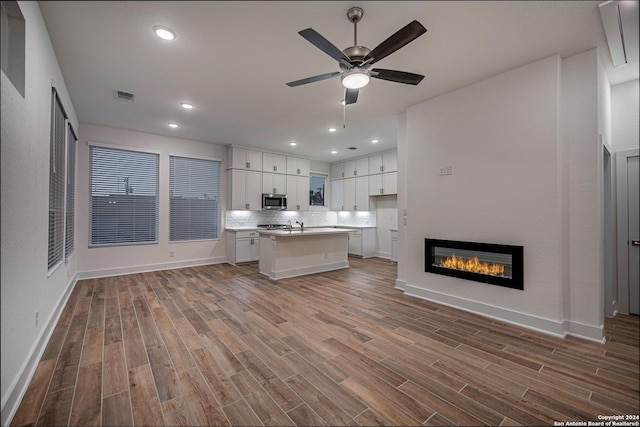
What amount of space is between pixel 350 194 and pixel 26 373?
7.31 meters

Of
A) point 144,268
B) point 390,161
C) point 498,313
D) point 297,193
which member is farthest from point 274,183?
point 498,313

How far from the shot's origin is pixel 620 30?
2.37 meters

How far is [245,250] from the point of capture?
6.52 meters

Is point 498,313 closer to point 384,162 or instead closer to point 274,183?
point 384,162

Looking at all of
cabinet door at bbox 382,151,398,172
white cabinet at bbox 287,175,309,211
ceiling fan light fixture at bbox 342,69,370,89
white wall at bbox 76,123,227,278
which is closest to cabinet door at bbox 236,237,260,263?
white wall at bbox 76,123,227,278

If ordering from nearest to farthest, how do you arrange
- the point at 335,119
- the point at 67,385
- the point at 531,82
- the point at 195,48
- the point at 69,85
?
the point at 67,385
the point at 195,48
the point at 531,82
the point at 69,85
the point at 335,119

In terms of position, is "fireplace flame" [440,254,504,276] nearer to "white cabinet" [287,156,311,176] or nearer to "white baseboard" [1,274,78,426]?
"white baseboard" [1,274,78,426]

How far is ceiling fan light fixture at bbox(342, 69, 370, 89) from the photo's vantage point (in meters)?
2.40

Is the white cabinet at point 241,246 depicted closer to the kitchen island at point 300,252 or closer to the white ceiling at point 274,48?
the kitchen island at point 300,252

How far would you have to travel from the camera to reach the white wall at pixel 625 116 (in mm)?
3275

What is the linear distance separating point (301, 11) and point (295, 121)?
2.71 metres

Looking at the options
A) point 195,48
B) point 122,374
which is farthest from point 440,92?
point 122,374

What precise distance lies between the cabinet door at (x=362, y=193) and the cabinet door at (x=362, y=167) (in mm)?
132

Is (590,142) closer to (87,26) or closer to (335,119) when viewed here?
(335,119)
